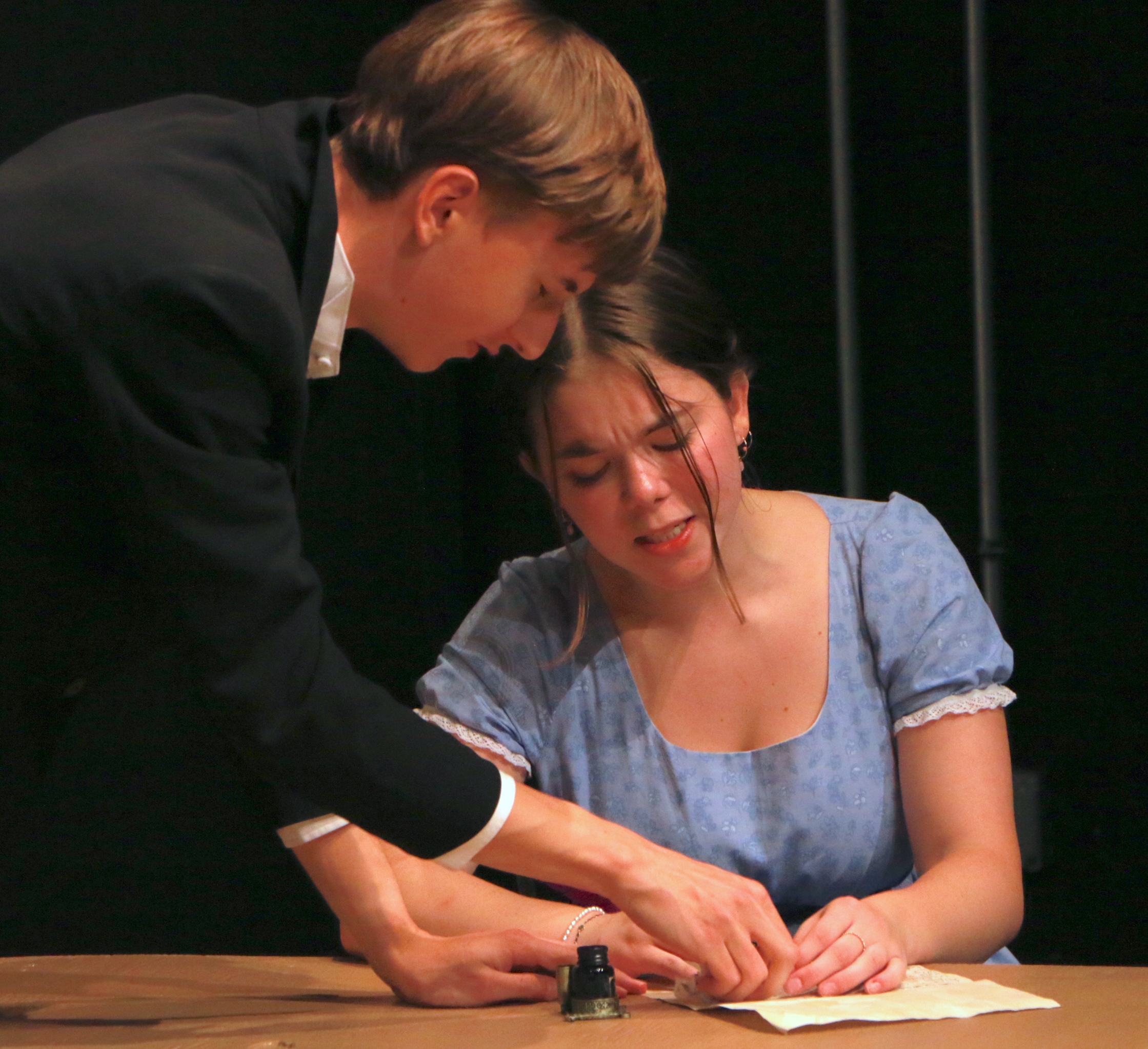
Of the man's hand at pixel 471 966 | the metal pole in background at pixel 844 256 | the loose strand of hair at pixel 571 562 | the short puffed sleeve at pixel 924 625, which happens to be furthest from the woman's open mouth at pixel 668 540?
the metal pole in background at pixel 844 256

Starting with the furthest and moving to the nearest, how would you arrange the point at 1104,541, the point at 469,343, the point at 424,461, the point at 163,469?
the point at 424,461 < the point at 1104,541 < the point at 469,343 < the point at 163,469

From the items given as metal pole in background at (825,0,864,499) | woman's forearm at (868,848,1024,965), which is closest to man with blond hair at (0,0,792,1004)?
woman's forearm at (868,848,1024,965)

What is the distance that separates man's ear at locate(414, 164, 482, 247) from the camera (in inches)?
44.4

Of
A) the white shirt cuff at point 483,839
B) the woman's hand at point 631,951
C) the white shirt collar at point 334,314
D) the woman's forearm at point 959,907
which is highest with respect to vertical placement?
the white shirt collar at point 334,314

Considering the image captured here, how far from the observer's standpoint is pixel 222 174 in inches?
40.4

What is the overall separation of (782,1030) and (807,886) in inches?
21.9

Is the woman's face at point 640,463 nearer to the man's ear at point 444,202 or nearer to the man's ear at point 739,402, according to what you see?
the man's ear at point 739,402

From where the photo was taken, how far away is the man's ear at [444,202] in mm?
1129

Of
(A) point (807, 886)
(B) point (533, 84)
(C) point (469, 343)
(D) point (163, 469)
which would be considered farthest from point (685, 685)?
(D) point (163, 469)

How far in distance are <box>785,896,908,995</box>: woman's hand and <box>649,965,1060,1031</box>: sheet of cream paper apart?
12 millimetres

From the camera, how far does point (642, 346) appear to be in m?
1.63

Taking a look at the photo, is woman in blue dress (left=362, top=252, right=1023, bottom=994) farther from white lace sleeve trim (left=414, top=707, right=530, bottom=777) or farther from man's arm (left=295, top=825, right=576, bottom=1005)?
man's arm (left=295, top=825, right=576, bottom=1005)

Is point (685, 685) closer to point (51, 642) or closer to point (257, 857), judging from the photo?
point (51, 642)

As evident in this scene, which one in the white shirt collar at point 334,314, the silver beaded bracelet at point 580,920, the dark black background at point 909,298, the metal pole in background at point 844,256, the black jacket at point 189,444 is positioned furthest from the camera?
the metal pole in background at point 844,256
